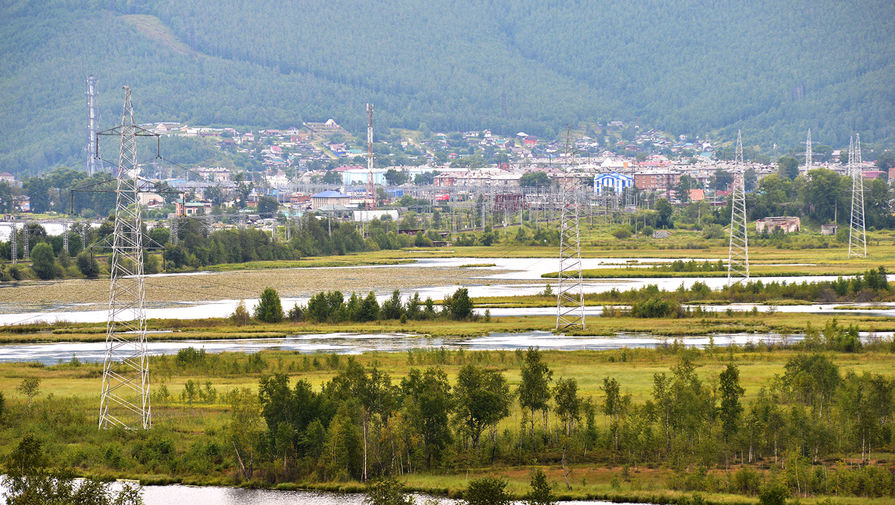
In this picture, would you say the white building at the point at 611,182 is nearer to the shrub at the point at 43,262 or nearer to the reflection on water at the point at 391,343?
the shrub at the point at 43,262

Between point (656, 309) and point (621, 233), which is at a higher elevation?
point (621, 233)

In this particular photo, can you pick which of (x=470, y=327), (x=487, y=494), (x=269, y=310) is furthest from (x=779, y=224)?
(x=487, y=494)

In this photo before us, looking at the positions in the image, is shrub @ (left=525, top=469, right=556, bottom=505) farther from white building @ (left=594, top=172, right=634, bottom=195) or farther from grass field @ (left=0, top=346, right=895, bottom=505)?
white building @ (left=594, top=172, right=634, bottom=195)

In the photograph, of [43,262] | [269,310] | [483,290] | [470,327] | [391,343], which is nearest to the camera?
[391,343]

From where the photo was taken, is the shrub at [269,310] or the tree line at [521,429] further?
the shrub at [269,310]

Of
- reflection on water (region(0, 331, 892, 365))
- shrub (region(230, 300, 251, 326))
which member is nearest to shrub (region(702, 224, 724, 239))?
reflection on water (region(0, 331, 892, 365))

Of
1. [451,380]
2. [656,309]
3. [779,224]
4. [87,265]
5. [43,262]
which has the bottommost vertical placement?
[451,380]

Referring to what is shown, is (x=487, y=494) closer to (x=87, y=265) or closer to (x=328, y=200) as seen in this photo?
(x=87, y=265)

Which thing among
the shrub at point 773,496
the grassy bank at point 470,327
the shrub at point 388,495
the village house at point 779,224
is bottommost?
the shrub at point 773,496

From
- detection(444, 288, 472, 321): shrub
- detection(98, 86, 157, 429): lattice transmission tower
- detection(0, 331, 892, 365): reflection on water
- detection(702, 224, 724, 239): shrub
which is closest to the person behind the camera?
detection(98, 86, 157, 429): lattice transmission tower

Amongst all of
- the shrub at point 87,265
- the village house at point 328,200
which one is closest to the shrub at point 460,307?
the shrub at point 87,265
